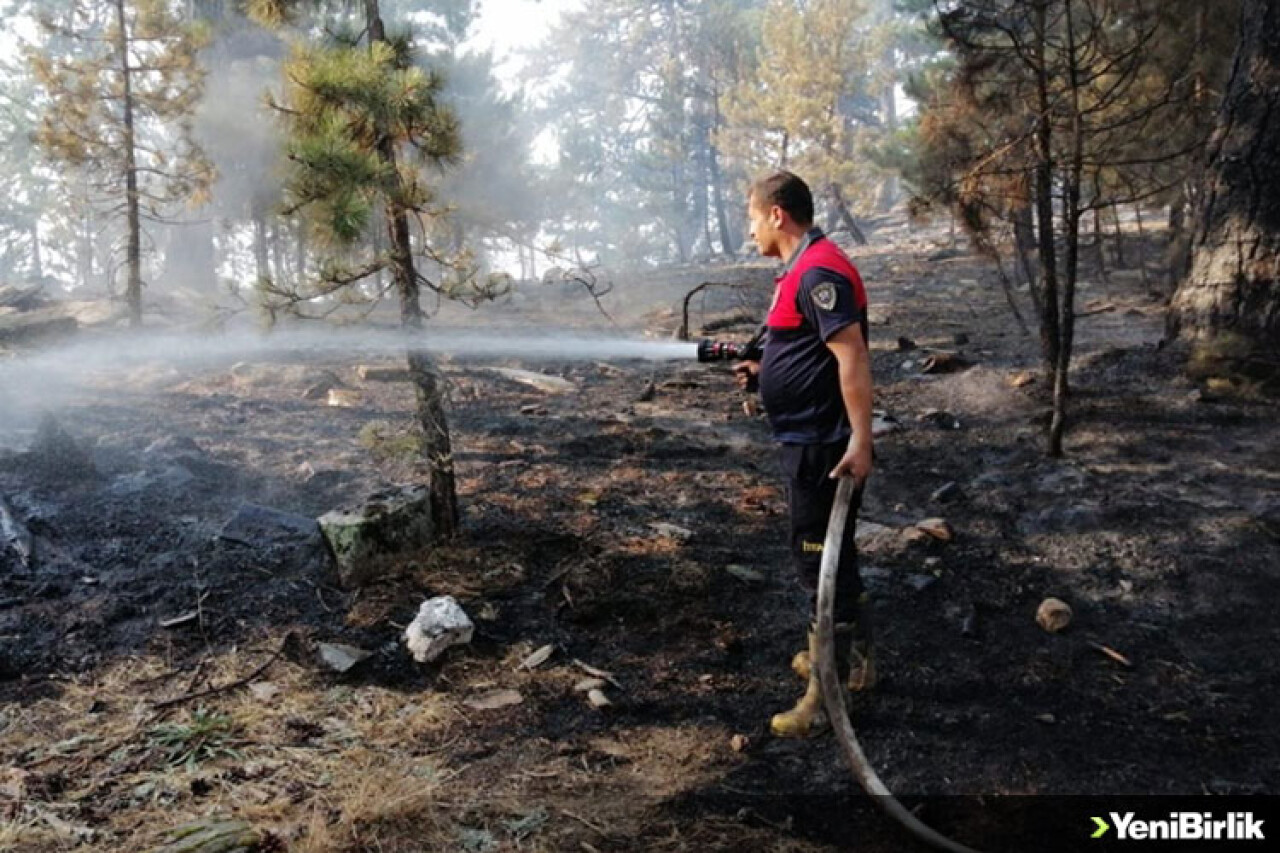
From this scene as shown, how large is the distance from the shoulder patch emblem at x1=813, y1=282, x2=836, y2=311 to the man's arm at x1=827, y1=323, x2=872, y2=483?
114 millimetres

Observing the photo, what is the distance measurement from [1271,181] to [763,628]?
20.7ft

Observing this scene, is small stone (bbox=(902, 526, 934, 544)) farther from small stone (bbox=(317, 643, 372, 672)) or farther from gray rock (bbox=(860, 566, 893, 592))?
small stone (bbox=(317, 643, 372, 672))

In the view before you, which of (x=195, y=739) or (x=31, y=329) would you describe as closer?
(x=195, y=739)

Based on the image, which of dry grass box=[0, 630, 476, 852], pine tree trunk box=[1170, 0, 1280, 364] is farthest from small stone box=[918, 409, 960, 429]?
dry grass box=[0, 630, 476, 852]

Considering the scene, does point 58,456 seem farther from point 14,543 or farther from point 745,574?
point 745,574

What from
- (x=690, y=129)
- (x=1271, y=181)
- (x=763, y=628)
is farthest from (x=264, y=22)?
(x=690, y=129)

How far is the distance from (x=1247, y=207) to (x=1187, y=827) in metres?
6.42

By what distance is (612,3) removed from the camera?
4272cm

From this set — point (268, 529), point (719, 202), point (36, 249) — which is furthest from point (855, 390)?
point (36, 249)

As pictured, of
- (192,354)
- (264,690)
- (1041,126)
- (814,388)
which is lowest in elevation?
(264,690)

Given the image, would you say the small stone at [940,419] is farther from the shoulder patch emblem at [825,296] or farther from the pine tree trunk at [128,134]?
the pine tree trunk at [128,134]

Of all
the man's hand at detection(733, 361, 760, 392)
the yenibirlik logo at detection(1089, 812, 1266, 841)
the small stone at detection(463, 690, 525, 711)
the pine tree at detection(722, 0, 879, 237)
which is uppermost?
the pine tree at detection(722, 0, 879, 237)

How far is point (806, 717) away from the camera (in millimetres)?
3498

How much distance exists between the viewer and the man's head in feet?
11.4
